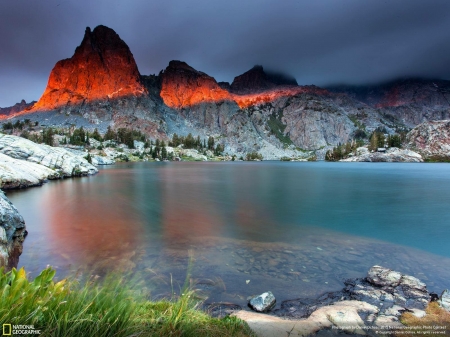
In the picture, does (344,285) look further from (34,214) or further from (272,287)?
(34,214)

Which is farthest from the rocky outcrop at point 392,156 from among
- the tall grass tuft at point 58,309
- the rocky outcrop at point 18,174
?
the tall grass tuft at point 58,309

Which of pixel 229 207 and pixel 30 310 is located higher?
pixel 30 310

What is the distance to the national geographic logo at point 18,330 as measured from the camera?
8.89ft

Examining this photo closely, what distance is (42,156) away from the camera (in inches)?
1602

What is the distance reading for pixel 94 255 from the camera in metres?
11.0

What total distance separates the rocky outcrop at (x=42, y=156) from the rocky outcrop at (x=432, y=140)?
201 meters

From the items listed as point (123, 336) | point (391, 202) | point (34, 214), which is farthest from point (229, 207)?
point (123, 336)

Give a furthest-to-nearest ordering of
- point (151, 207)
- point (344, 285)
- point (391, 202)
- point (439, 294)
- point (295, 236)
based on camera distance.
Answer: point (391, 202)
point (151, 207)
point (295, 236)
point (344, 285)
point (439, 294)

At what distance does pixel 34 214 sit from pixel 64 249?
394 inches

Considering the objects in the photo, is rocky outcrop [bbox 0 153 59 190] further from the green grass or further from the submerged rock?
the submerged rock

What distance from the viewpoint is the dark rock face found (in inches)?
280

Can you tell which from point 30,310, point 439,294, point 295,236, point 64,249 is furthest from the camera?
point 295,236

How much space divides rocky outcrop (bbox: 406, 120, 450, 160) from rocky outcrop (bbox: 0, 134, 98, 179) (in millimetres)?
200754

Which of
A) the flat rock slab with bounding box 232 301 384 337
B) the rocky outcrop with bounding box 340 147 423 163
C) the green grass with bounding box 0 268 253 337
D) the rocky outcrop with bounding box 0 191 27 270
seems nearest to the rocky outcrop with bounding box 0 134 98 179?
the rocky outcrop with bounding box 0 191 27 270
